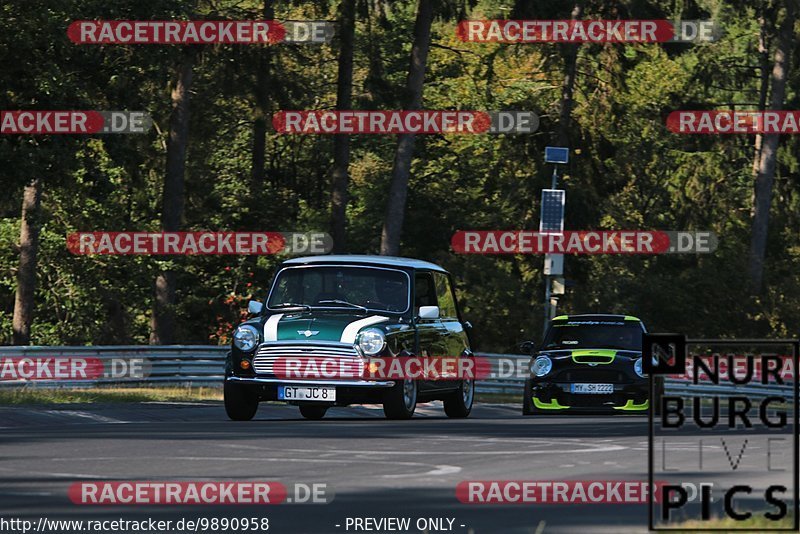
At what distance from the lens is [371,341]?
20.7m

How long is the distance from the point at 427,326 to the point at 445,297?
4.88ft

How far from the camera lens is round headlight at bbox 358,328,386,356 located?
2067 cm

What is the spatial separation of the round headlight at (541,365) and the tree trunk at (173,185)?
20411 mm

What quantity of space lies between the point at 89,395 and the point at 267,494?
17.6 meters

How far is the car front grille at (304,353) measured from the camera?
2062cm

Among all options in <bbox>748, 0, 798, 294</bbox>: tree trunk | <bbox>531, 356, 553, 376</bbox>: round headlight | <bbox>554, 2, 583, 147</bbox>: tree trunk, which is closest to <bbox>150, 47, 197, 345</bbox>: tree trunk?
<bbox>554, 2, 583, 147</bbox>: tree trunk

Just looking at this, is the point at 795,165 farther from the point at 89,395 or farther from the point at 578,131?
the point at 89,395

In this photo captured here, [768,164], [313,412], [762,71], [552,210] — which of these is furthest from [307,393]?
[762,71]

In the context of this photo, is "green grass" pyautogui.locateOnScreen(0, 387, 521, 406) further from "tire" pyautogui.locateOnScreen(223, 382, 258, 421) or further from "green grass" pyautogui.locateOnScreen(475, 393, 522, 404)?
"green grass" pyautogui.locateOnScreen(475, 393, 522, 404)

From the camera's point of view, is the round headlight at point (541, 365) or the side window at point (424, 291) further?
the round headlight at point (541, 365)

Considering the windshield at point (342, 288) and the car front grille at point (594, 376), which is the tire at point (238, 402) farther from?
the car front grille at point (594, 376)

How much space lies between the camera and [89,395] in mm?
28938

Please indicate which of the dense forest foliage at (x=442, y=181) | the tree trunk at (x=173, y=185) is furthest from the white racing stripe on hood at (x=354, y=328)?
the tree trunk at (x=173, y=185)

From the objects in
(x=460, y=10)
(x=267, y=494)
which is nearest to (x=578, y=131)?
(x=460, y=10)
